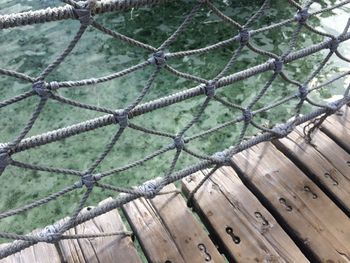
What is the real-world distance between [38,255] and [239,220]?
2.90ft

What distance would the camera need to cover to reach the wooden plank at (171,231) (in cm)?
166

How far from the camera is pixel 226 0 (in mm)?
4578

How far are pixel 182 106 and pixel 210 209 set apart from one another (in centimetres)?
168

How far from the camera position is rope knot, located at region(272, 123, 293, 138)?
1.98m

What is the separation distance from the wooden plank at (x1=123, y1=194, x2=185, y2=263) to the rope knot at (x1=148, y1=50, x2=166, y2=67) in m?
0.79

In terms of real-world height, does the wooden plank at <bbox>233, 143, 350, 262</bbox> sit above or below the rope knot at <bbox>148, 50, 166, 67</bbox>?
below

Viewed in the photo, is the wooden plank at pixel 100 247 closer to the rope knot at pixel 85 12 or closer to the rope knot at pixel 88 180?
the rope knot at pixel 88 180

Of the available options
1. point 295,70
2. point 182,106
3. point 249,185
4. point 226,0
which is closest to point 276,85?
point 295,70

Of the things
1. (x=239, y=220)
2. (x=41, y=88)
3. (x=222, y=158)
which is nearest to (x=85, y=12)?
(x=41, y=88)

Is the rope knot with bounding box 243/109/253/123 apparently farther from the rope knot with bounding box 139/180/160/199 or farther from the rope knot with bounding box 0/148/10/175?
the rope knot with bounding box 0/148/10/175

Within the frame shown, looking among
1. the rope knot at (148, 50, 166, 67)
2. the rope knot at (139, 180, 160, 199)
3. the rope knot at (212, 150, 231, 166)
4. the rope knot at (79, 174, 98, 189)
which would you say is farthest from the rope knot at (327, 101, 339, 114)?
the rope knot at (79, 174, 98, 189)

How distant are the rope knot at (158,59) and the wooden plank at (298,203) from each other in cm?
90

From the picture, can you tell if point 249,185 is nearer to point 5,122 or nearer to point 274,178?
point 274,178

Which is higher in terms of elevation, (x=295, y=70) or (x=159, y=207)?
(x=295, y=70)
